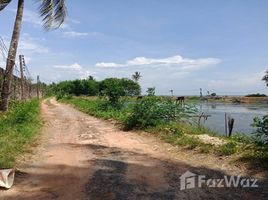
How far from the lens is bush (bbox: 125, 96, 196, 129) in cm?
1426

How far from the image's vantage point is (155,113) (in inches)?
567

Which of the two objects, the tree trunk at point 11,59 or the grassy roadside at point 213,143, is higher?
the tree trunk at point 11,59

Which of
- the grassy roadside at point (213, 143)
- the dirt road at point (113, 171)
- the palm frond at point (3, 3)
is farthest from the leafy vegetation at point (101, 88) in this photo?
the dirt road at point (113, 171)

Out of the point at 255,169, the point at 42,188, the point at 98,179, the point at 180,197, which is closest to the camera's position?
the point at 180,197

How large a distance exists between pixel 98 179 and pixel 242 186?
2.50 metres

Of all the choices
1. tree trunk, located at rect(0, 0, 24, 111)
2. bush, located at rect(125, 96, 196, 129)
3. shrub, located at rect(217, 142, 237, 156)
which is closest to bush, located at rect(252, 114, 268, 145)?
shrub, located at rect(217, 142, 237, 156)

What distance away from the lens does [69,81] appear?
83812 mm

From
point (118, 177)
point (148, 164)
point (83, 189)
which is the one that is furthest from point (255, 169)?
point (83, 189)

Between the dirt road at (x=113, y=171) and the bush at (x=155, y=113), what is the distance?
8.32 feet

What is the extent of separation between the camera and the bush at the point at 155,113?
1426cm

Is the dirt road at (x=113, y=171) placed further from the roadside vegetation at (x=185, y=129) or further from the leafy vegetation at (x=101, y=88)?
the leafy vegetation at (x=101, y=88)

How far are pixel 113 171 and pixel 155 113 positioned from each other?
23.4ft

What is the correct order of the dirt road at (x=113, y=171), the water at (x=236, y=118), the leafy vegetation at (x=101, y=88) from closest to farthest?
the dirt road at (x=113, y=171) → the water at (x=236, y=118) → the leafy vegetation at (x=101, y=88)

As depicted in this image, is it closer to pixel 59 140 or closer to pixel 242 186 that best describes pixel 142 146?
pixel 59 140
